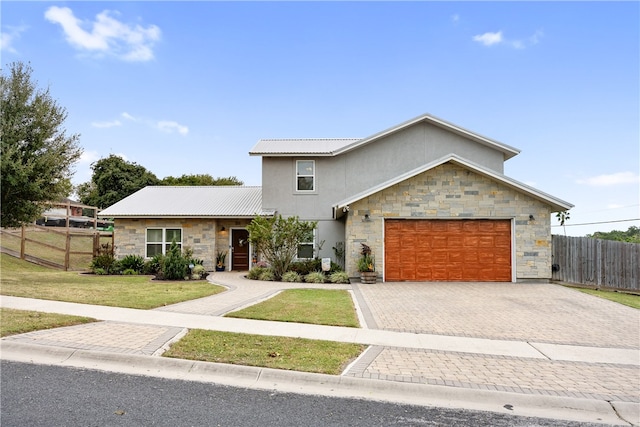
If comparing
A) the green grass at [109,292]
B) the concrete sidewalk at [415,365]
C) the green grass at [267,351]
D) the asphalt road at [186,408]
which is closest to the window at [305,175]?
the green grass at [109,292]

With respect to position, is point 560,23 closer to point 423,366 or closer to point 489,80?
point 489,80

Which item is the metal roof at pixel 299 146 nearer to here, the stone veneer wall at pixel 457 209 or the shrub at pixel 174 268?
the stone veneer wall at pixel 457 209

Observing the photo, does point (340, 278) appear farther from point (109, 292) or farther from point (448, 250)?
point (109, 292)

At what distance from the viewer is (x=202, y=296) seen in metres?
11.5

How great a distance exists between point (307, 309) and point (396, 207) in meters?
7.77

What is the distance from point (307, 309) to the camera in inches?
372

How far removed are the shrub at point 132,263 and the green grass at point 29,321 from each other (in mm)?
10761

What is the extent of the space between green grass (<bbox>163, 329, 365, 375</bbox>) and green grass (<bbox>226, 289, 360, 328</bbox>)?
63.6 inches

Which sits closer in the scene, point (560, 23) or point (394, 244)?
point (560, 23)

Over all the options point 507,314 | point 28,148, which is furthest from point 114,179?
point 507,314

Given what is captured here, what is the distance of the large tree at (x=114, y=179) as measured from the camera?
38.9 meters

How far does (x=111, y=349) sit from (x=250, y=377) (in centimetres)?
243

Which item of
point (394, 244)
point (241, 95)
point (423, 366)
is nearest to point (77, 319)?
point (423, 366)

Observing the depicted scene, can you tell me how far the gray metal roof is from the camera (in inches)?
776
